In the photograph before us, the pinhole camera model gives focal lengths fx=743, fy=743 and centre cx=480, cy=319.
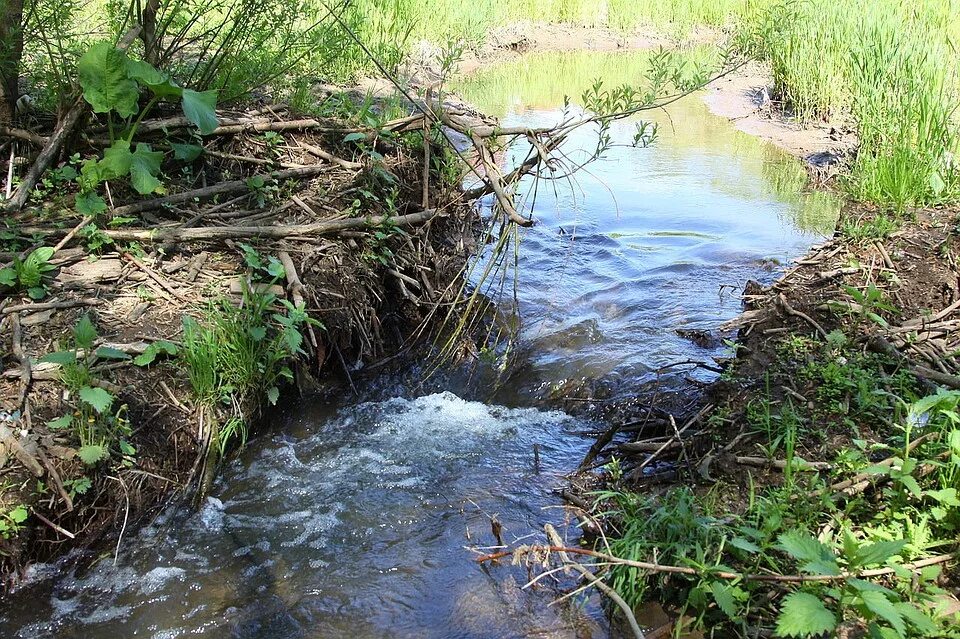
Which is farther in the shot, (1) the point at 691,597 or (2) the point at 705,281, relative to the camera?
(2) the point at 705,281

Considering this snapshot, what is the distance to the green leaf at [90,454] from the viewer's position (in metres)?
2.87

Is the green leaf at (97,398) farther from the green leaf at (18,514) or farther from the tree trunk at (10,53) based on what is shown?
the tree trunk at (10,53)

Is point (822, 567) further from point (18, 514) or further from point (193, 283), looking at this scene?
point (193, 283)

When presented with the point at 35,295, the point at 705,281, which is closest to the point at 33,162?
the point at 35,295

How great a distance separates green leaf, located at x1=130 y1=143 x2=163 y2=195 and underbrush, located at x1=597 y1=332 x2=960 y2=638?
2728 mm

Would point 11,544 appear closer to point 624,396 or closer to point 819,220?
point 624,396

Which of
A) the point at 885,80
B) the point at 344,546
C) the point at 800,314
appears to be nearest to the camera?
the point at 344,546

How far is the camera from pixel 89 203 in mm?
3779

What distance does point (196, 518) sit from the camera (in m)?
3.28

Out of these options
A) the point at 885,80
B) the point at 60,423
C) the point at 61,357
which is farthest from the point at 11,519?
the point at 885,80

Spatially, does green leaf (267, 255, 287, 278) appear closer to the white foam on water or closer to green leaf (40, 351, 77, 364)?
green leaf (40, 351, 77, 364)

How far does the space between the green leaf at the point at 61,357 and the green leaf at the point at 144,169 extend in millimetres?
1059

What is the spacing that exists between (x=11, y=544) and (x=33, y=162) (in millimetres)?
2274

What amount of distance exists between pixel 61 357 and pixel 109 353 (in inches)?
9.0
